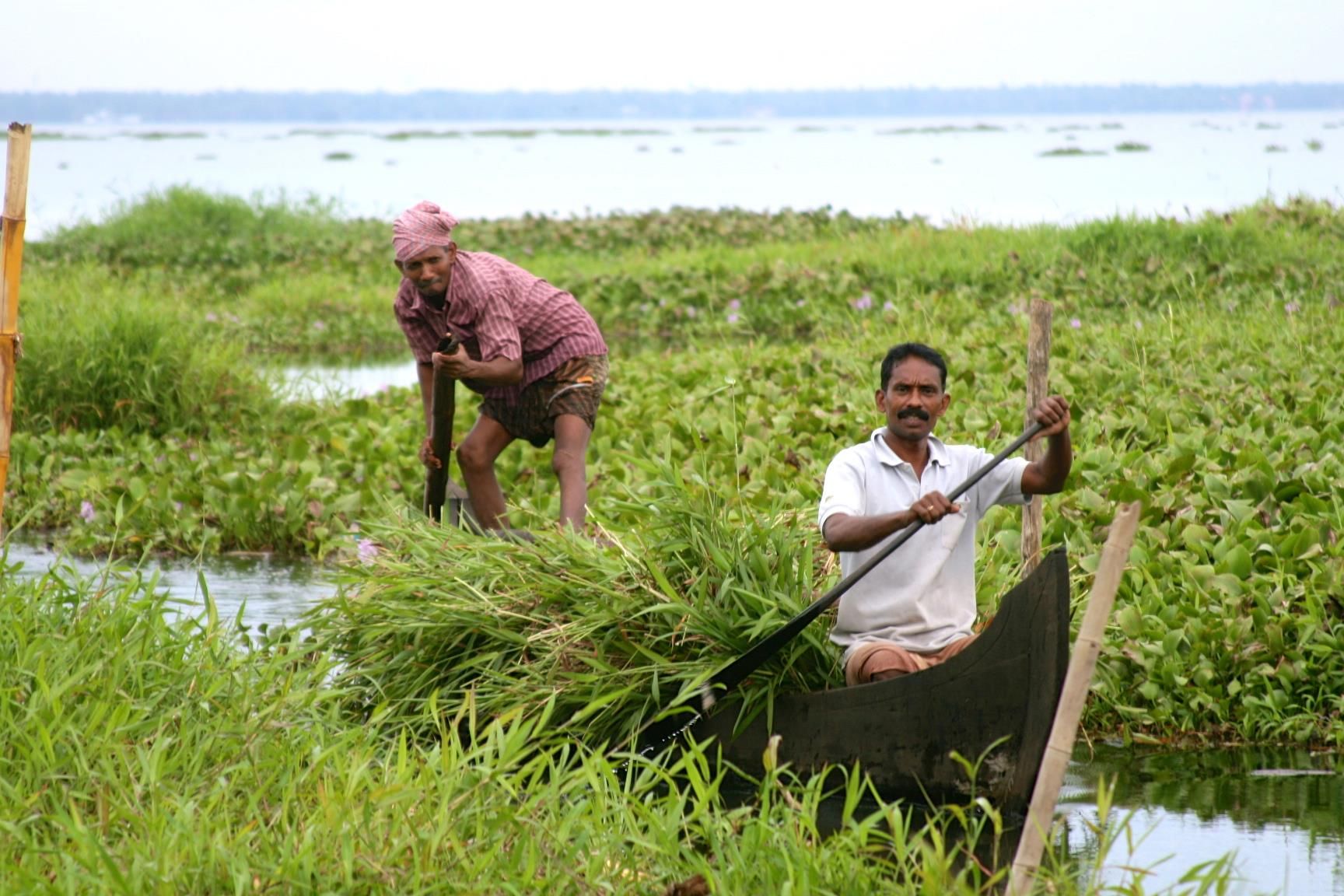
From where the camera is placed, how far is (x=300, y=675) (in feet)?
14.5

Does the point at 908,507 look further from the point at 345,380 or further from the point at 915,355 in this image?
the point at 345,380

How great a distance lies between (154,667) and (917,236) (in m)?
11.2

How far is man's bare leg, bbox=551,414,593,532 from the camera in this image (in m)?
5.89

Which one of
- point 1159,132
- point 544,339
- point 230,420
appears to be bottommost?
point 230,420

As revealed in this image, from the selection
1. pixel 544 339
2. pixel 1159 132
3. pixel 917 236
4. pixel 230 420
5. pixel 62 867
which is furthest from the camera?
pixel 1159 132

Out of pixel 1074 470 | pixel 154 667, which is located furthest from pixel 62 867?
pixel 1074 470

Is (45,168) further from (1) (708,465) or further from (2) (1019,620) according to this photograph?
(2) (1019,620)

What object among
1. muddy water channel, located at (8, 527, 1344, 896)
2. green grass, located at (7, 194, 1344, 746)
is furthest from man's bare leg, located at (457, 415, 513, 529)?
muddy water channel, located at (8, 527, 1344, 896)

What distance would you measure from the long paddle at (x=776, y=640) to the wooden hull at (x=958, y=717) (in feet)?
0.34

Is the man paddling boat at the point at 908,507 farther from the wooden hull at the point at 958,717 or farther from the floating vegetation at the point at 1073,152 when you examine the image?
the floating vegetation at the point at 1073,152

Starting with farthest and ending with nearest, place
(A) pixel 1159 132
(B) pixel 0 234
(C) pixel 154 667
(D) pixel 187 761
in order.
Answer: (A) pixel 1159 132 < (B) pixel 0 234 < (C) pixel 154 667 < (D) pixel 187 761

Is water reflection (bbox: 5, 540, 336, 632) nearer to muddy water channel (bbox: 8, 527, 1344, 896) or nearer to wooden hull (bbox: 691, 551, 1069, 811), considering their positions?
muddy water channel (bbox: 8, 527, 1344, 896)

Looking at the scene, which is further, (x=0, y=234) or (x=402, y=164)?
(x=402, y=164)

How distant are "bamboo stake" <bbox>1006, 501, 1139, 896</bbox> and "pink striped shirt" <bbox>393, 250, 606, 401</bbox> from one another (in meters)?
2.91
